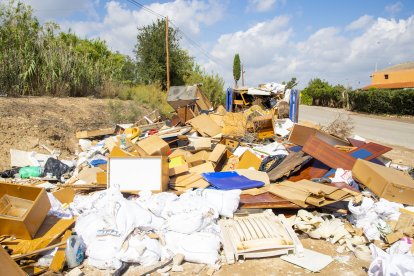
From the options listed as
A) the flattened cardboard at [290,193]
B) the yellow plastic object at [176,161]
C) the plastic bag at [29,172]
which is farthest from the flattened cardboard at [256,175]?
the plastic bag at [29,172]

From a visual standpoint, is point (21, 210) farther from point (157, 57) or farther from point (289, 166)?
point (157, 57)

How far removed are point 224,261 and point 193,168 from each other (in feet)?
8.07

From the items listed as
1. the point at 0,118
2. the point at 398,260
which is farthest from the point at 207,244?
the point at 0,118

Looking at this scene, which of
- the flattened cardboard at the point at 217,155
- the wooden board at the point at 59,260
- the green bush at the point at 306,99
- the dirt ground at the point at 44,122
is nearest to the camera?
the wooden board at the point at 59,260

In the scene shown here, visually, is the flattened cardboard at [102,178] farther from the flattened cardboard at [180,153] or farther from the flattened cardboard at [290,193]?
the flattened cardboard at [290,193]

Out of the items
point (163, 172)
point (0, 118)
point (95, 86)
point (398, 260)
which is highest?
point (95, 86)

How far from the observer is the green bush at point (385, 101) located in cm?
2033

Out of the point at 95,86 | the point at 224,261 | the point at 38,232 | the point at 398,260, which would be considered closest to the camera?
the point at 398,260

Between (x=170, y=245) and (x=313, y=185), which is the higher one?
(x=313, y=185)

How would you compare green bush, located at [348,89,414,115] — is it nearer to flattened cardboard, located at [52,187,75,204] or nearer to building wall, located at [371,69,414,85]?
building wall, located at [371,69,414,85]

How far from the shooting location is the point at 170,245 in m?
3.64

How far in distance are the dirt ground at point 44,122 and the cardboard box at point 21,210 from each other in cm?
260

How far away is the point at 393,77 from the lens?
37438 mm

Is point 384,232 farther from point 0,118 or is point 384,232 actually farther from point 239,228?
point 0,118
